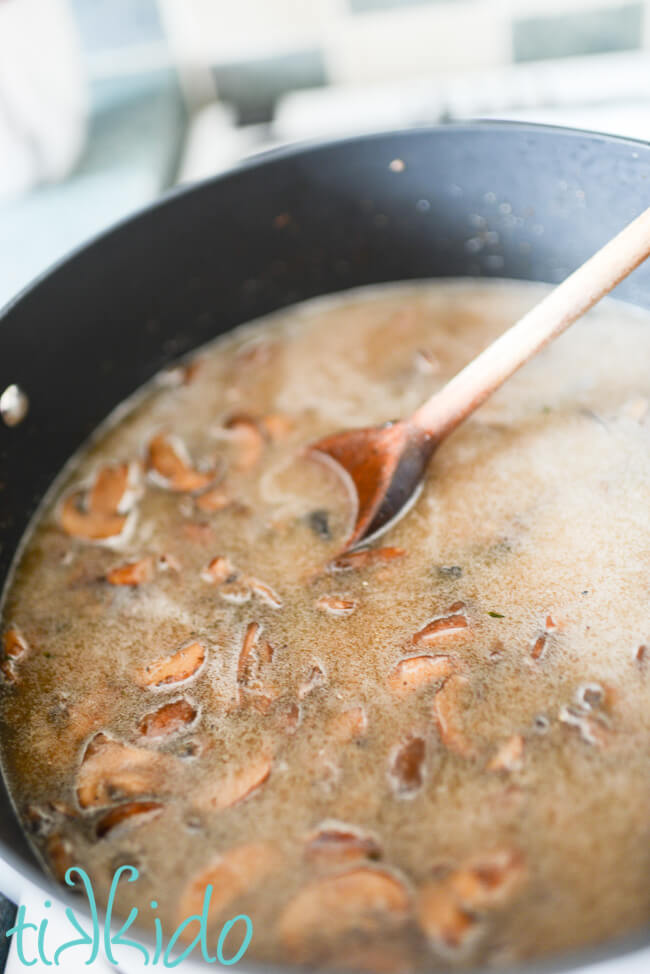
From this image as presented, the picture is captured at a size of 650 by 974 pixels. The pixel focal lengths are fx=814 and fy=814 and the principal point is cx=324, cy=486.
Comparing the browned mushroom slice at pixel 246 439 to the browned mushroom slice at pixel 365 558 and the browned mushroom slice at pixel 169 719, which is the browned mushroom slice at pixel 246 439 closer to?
the browned mushroom slice at pixel 365 558

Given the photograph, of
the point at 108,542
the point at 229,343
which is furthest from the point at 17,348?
the point at 229,343

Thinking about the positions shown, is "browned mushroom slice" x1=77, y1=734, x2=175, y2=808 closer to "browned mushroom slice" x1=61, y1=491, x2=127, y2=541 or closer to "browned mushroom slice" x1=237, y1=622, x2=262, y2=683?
"browned mushroom slice" x1=237, y1=622, x2=262, y2=683

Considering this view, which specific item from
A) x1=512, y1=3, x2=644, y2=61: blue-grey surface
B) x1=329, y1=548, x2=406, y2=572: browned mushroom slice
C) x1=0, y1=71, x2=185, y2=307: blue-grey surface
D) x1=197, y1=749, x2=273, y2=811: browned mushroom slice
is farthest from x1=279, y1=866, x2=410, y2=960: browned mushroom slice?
x1=512, y1=3, x2=644, y2=61: blue-grey surface

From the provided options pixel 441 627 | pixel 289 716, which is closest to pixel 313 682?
pixel 289 716

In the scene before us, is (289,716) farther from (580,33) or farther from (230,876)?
(580,33)

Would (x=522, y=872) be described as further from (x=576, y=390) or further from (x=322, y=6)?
(x=322, y=6)

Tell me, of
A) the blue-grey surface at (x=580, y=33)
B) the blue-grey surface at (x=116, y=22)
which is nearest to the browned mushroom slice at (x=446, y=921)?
the blue-grey surface at (x=580, y=33)
